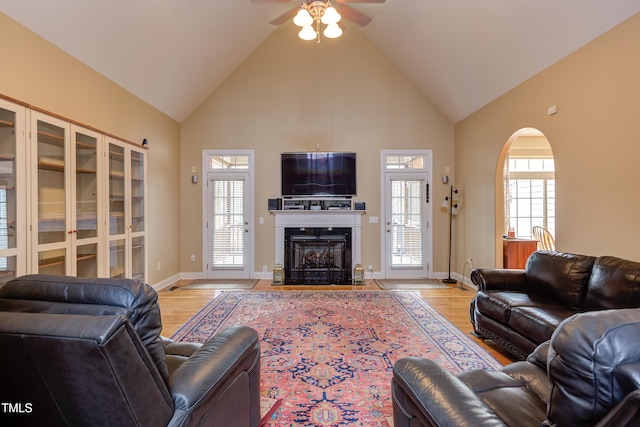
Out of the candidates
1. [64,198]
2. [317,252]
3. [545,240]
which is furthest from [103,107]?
[545,240]

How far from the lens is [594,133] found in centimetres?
295

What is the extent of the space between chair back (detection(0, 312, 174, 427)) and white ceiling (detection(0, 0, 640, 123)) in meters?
3.15

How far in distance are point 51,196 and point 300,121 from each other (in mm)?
3908

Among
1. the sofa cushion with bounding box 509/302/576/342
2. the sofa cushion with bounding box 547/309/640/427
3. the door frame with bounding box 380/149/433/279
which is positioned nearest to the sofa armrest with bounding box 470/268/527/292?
the sofa cushion with bounding box 509/302/576/342

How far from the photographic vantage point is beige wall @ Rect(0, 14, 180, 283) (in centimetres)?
266

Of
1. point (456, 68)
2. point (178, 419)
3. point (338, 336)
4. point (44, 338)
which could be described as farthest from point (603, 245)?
point (44, 338)

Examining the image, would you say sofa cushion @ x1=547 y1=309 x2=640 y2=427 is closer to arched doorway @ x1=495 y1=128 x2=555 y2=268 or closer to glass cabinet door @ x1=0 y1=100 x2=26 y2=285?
glass cabinet door @ x1=0 y1=100 x2=26 y2=285

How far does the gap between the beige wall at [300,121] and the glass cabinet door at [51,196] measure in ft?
9.05

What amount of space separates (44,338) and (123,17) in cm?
367

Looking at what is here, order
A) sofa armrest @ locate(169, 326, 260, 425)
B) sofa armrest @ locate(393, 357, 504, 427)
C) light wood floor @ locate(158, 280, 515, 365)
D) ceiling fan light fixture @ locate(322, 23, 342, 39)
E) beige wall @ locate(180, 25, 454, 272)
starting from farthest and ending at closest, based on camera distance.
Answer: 1. beige wall @ locate(180, 25, 454, 272)
2. light wood floor @ locate(158, 280, 515, 365)
3. ceiling fan light fixture @ locate(322, 23, 342, 39)
4. sofa armrest @ locate(169, 326, 260, 425)
5. sofa armrest @ locate(393, 357, 504, 427)

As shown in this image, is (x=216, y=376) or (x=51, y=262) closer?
(x=216, y=376)

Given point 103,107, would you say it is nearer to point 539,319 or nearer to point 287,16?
point 287,16

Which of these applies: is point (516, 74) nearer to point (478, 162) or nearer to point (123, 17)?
point (478, 162)

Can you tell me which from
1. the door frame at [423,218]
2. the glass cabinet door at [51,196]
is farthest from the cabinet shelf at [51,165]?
the door frame at [423,218]
